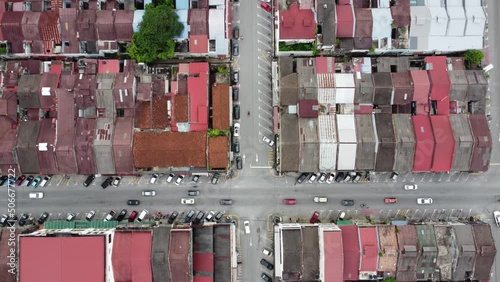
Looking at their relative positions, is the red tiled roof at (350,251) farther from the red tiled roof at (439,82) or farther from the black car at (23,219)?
the black car at (23,219)

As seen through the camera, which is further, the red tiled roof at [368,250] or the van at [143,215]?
the van at [143,215]

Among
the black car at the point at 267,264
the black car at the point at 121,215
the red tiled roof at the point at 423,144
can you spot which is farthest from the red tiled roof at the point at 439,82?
the black car at the point at 121,215

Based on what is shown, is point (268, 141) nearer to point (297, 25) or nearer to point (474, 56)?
point (297, 25)

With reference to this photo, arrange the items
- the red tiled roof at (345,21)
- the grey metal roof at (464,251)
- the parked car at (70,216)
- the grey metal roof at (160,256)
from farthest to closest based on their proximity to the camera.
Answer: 1. the parked car at (70,216)
2. the red tiled roof at (345,21)
3. the grey metal roof at (464,251)
4. the grey metal roof at (160,256)

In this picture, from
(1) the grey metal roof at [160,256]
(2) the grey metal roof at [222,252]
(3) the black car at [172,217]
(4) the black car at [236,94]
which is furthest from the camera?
(4) the black car at [236,94]

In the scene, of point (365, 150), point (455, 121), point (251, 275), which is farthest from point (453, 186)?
point (251, 275)

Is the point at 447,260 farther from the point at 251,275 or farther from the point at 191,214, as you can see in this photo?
the point at 191,214

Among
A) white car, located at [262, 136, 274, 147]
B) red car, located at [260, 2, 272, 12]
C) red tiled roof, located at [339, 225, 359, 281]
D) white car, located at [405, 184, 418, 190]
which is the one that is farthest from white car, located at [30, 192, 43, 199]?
white car, located at [405, 184, 418, 190]

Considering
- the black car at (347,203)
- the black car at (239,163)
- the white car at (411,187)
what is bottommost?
the black car at (347,203)
